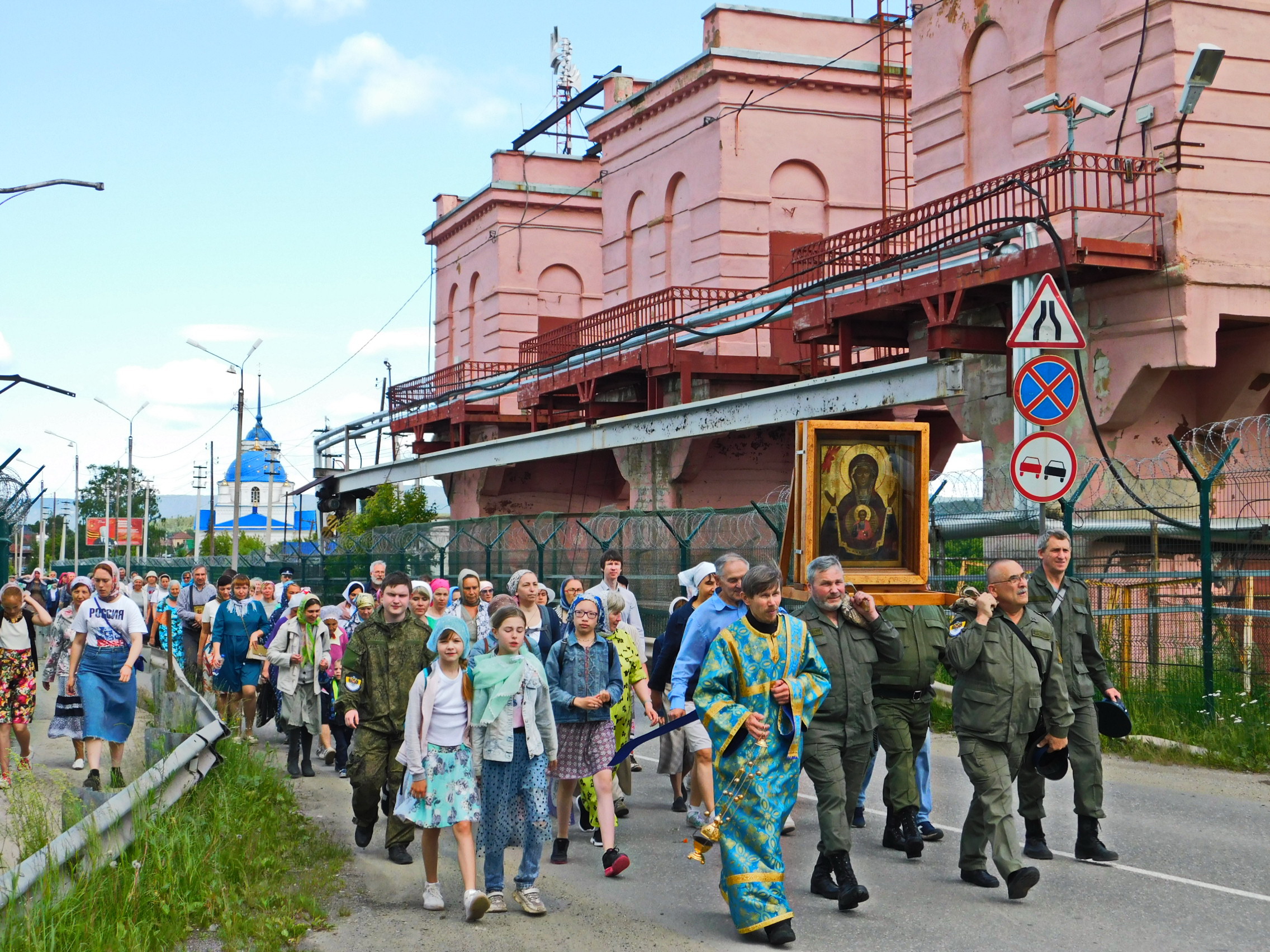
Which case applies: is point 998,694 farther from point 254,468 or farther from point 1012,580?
point 254,468

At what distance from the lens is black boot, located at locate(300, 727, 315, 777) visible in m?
A: 13.5

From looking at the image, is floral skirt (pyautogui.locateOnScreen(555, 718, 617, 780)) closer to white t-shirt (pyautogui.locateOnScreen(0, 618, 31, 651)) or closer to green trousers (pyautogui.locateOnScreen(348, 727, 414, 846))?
green trousers (pyautogui.locateOnScreen(348, 727, 414, 846))

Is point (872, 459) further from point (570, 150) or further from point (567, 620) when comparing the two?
point (570, 150)

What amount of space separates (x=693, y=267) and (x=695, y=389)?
9.36 feet

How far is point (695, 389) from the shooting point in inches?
1101

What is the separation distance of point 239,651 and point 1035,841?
30.4ft

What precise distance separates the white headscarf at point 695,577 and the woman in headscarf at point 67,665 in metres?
5.29

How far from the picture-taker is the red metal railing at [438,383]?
37688 mm

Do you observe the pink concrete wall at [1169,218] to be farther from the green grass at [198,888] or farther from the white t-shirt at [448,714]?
the green grass at [198,888]

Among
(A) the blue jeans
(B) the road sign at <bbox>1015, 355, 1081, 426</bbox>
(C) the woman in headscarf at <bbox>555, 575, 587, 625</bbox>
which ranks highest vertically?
(B) the road sign at <bbox>1015, 355, 1081, 426</bbox>

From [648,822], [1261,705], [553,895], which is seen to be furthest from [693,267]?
[553,895]

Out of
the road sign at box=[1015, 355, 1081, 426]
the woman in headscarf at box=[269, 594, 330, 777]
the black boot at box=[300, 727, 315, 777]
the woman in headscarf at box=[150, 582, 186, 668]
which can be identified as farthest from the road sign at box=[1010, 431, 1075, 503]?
the woman in headscarf at box=[150, 582, 186, 668]

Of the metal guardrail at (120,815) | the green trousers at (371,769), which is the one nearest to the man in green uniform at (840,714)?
the green trousers at (371,769)

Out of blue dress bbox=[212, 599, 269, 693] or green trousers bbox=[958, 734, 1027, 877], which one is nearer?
green trousers bbox=[958, 734, 1027, 877]
